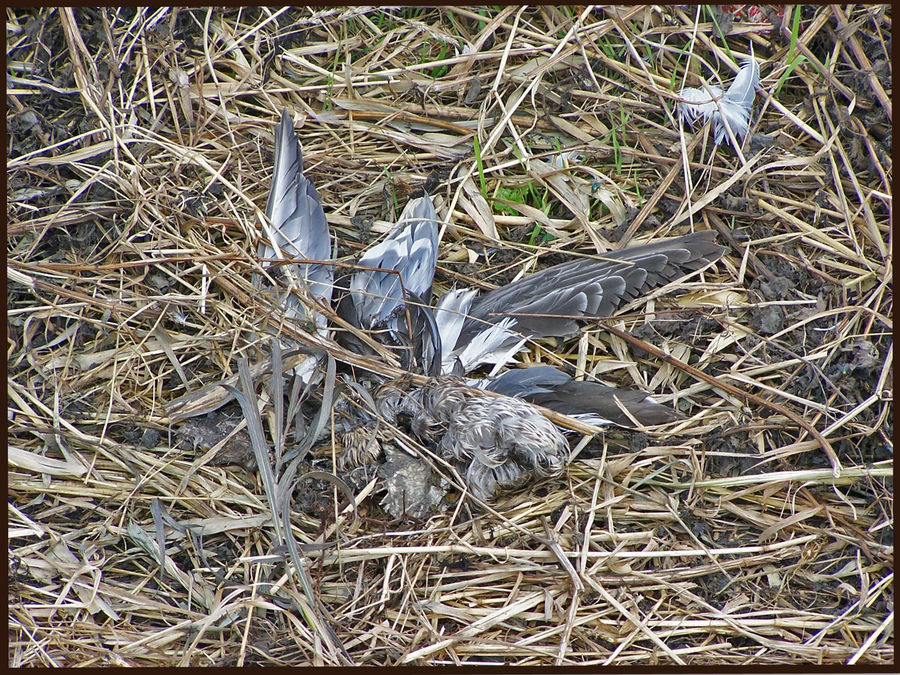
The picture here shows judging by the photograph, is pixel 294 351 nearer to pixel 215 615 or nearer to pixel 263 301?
pixel 263 301

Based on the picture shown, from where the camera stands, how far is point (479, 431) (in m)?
1.85

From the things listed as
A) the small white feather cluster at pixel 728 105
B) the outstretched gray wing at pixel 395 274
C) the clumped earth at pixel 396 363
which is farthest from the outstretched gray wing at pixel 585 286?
the small white feather cluster at pixel 728 105

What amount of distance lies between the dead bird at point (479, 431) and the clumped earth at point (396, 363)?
0.07 metres

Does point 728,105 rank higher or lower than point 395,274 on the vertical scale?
higher

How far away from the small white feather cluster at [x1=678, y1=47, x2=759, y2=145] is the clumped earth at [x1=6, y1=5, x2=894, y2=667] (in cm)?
7

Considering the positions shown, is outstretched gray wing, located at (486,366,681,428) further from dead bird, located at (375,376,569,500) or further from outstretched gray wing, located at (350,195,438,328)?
outstretched gray wing, located at (350,195,438,328)

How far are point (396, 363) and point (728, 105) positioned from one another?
4.96ft

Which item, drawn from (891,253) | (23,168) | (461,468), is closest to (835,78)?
(891,253)

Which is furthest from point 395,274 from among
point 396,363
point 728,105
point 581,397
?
point 728,105

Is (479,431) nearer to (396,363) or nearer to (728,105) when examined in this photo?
(396,363)

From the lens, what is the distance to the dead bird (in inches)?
71.6

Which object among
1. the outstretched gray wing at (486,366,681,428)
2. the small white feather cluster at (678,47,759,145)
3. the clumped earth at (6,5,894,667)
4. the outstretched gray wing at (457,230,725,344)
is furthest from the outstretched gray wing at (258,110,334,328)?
the small white feather cluster at (678,47,759,145)

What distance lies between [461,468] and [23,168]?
6.01 feet

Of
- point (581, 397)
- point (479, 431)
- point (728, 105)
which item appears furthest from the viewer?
point (728, 105)
